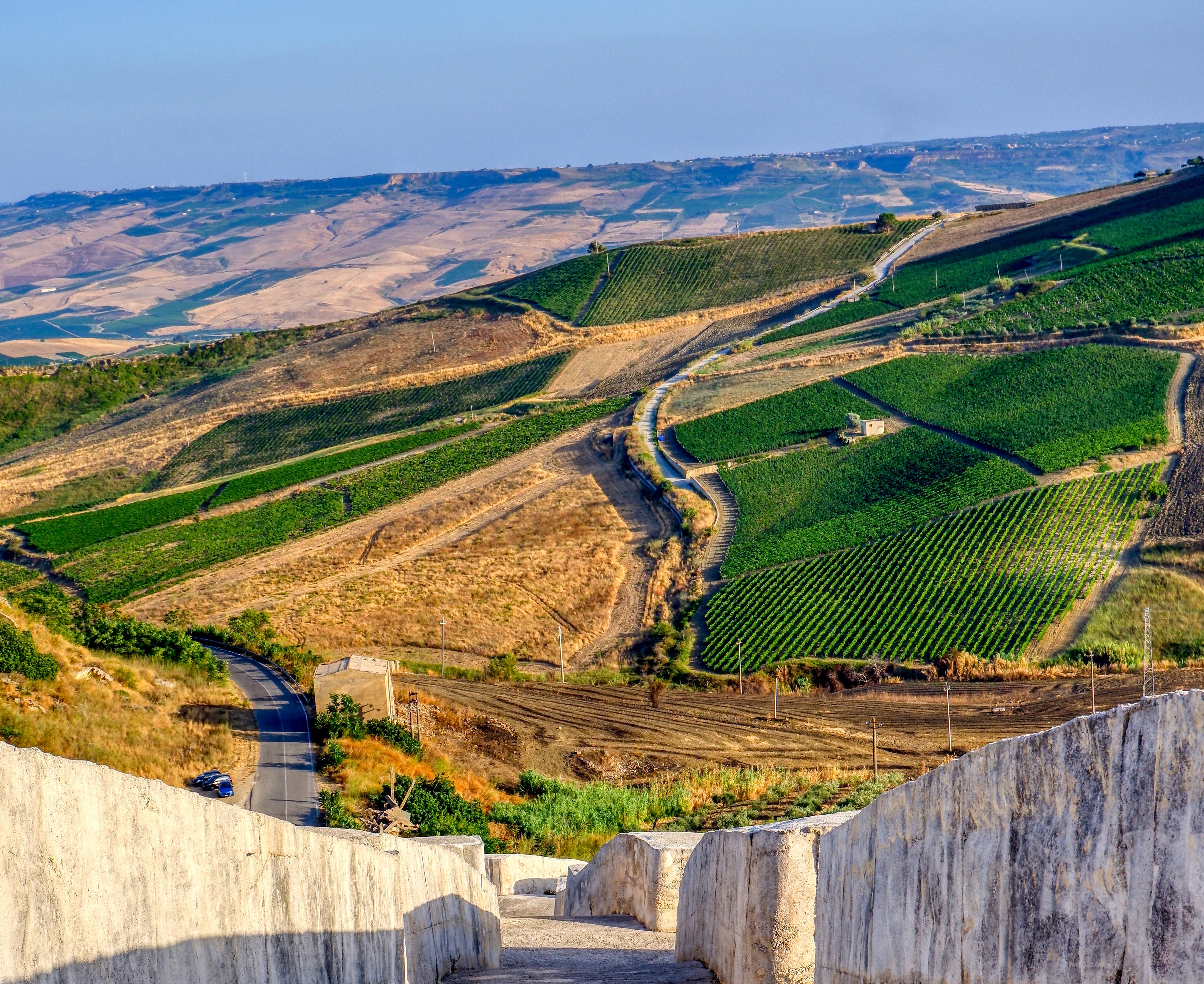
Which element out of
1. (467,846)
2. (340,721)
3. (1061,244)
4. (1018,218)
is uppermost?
(1018,218)

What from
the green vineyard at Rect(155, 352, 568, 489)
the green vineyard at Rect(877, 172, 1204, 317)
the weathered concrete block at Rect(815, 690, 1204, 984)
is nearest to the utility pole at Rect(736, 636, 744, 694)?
the weathered concrete block at Rect(815, 690, 1204, 984)

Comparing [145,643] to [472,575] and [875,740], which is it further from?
[472,575]

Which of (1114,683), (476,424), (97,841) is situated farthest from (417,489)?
(97,841)

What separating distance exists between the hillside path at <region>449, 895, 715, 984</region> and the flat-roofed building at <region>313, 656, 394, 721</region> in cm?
1679

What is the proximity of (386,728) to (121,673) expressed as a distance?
7.32 metres

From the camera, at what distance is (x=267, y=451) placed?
87875 millimetres

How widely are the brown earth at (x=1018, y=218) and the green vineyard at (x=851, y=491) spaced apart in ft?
158

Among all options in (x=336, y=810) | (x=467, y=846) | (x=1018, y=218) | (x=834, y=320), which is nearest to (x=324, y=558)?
(x=336, y=810)

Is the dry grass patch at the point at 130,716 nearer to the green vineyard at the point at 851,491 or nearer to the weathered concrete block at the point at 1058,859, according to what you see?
the weathered concrete block at the point at 1058,859

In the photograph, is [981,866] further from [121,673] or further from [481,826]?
[121,673]

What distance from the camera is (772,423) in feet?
238

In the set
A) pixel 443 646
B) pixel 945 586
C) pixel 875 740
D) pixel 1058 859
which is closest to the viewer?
pixel 1058 859

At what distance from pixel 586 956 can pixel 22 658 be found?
18009mm

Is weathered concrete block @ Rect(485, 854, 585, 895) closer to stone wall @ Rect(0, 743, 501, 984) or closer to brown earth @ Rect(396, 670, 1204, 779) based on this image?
brown earth @ Rect(396, 670, 1204, 779)
